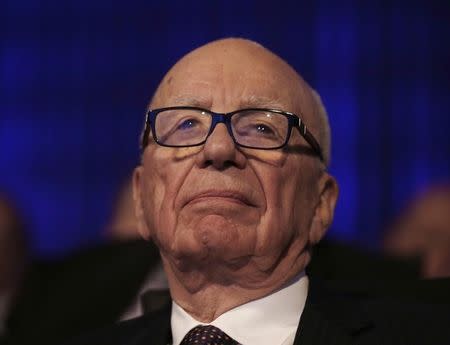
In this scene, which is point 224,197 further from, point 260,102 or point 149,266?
point 149,266

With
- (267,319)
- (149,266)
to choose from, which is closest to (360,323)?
(267,319)

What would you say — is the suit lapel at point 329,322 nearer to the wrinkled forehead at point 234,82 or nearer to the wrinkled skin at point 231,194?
the wrinkled skin at point 231,194

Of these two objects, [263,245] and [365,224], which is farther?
[365,224]

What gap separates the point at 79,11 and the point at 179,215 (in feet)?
12.7

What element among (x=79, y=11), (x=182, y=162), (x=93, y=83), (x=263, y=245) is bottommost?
(x=93, y=83)

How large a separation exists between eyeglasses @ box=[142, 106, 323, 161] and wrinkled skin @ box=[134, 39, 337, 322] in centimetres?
2

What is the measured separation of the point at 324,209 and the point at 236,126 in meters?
0.35

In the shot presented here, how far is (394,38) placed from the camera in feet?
16.7

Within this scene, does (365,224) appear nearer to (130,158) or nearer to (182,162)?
(130,158)

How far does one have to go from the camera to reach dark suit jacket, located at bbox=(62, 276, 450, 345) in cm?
198

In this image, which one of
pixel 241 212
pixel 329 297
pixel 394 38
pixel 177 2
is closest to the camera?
pixel 241 212

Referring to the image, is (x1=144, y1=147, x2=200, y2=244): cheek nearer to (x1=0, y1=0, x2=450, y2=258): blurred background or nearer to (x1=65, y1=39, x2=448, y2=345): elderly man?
(x1=65, y1=39, x2=448, y2=345): elderly man

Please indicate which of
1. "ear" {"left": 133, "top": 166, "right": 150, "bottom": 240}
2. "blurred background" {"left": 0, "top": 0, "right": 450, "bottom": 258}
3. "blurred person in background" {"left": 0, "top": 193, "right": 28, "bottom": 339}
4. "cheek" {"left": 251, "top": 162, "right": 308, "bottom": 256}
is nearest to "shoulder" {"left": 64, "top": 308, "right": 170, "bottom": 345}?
"ear" {"left": 133, "top": 166, "right": 150, "bottom": 240}

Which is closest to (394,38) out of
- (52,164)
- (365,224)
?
(365,224)
